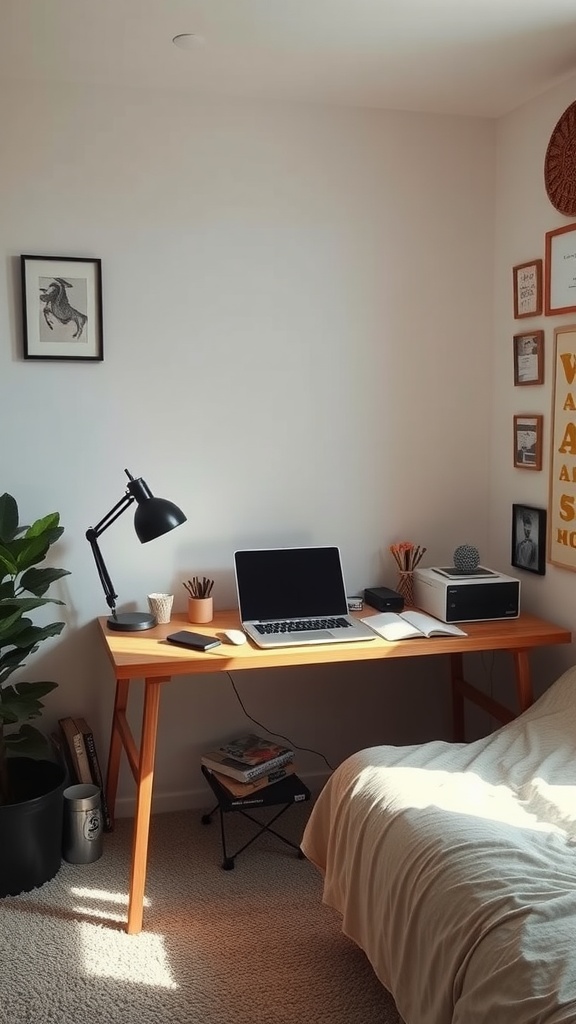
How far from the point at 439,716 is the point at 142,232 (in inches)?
80.0

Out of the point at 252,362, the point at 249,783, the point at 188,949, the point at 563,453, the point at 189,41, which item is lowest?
the point at 188,949

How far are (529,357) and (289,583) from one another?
1.10m

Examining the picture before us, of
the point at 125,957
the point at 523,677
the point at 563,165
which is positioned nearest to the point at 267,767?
the point at 125,957

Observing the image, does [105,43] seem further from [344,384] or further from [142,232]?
[344,384]

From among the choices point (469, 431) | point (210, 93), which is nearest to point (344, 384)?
point (469, 431)

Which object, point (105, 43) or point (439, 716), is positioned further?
point (439, 716)

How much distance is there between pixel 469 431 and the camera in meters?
3.31

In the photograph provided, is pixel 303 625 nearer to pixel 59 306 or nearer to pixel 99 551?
pixel 99 551

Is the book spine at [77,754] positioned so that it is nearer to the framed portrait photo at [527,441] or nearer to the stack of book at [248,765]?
the stack of book at [248,765]

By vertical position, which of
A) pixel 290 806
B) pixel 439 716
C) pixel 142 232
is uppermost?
pixel 142 232

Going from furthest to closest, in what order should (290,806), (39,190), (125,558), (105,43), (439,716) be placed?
1. (439,716)
2. (290,806)
3. (125,558)
4. (39,190)
5. (105,43)

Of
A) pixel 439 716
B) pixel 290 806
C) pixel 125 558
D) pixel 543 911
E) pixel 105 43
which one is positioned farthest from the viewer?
pixel 439 716

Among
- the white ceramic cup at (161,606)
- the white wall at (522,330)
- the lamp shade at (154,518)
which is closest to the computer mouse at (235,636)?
the white ceramic cup at (161,606)

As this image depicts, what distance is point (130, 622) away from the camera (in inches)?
110
